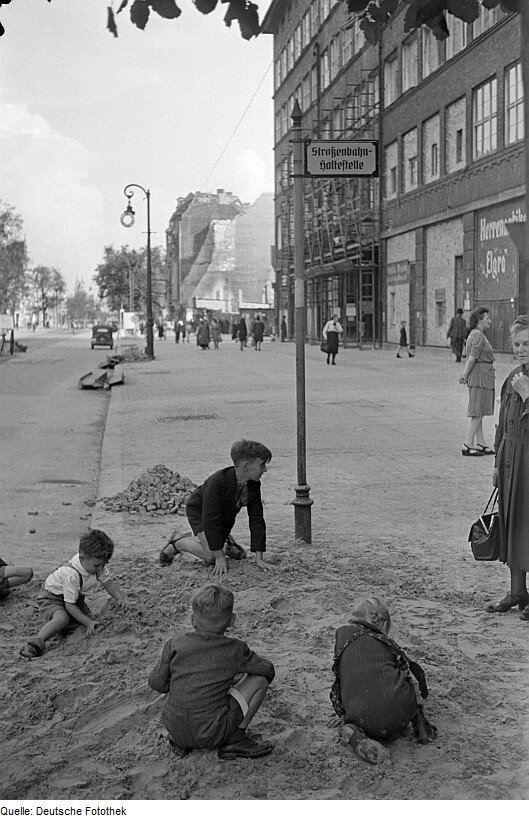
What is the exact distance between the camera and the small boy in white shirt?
541 cm

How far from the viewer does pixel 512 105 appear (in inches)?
1171

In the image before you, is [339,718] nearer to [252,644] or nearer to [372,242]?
[252,644]

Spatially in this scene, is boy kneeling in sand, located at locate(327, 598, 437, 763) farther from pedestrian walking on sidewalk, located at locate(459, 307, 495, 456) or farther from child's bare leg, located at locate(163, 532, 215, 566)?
pedestrian walking on sidewalk, located at locate(459, 307, 495, 456)

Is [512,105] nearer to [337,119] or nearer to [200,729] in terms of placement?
[337,119]

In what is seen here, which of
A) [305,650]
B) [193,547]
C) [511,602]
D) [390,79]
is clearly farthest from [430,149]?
[305,650]

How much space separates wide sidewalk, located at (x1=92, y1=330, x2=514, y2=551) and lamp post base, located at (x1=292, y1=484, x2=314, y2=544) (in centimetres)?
16

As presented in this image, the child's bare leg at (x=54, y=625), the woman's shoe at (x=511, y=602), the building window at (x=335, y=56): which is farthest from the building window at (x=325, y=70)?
the child's bare leg at (x=54, y=625)

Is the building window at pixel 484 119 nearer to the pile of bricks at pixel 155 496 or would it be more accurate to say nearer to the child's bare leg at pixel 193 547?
the pile of bricks at pixel 155 496

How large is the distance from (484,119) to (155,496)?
85.4 ft

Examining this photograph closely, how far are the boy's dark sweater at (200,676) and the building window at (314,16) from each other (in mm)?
44250

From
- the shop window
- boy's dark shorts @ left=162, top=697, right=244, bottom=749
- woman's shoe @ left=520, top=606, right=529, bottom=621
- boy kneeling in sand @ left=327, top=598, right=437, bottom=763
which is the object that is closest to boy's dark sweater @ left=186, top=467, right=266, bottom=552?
woman's shoe @ left=520, top=606, right=529, bottom=621

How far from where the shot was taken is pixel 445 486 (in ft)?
33.9

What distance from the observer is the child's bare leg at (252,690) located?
4.10 m

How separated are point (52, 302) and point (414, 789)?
487 ft
